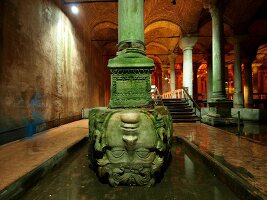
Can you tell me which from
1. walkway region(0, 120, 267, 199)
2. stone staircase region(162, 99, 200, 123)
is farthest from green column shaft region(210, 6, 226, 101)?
walkway region(0, 120, 267, 199)

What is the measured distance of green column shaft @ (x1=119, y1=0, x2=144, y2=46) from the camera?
15.5 feet

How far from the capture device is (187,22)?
15.8 m

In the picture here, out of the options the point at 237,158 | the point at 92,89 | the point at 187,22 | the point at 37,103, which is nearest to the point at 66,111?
the point at 37,103

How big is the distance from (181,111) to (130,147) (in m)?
10.3

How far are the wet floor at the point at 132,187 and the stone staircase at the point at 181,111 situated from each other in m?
7.85

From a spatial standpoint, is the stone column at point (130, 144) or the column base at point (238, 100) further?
the column base at point (238, 100)

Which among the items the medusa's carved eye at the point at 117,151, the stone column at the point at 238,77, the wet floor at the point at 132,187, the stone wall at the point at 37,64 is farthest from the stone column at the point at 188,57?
the medusa's carved eye at the point at 117,151

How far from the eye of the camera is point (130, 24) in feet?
15.7

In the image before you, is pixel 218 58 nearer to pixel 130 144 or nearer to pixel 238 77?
pixel 238 77

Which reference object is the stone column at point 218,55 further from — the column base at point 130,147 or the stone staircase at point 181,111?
the column base at point 130,147

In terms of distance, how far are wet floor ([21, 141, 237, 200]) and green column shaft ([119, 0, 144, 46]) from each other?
117 inches

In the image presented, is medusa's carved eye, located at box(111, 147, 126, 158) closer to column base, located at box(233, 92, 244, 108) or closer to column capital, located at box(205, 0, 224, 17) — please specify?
column capital, located at box(205, 0, 224, 17)

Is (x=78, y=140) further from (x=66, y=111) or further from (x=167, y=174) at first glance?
(x=66, y=111)

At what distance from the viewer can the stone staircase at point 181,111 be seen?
1190 cm
